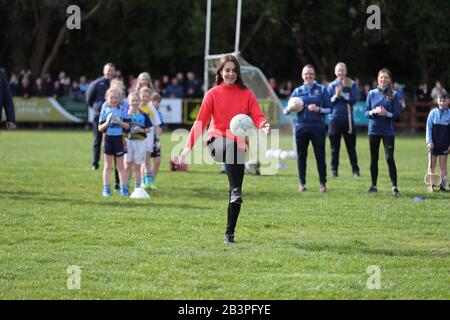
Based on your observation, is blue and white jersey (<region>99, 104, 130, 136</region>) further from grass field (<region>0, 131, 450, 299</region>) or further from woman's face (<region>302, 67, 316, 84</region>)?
woman's face (<region>302, 67, 316, 84</region>)

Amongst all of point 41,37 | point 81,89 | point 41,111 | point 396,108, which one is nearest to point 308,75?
point 396,108

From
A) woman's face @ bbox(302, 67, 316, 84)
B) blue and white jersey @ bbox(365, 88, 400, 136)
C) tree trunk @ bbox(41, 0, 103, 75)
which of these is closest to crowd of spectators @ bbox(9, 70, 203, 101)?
tree trunk @ bbox(41, 0, 103, 75)

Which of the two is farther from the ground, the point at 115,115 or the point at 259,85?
the point at 259,85

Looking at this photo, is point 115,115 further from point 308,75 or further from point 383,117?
point 383,117

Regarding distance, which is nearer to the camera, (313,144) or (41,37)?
(313,144)

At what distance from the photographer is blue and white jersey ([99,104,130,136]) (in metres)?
14.1

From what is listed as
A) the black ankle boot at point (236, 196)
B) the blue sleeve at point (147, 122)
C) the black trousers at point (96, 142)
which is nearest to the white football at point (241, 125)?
the black ankle boot at point (236, 196)

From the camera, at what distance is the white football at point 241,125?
373 inches

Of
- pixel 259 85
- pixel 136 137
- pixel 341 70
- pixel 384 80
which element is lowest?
pixel 136 137

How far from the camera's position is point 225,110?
9.86 meters

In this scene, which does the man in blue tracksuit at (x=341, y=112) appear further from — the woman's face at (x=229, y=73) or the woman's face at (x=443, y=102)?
the woman's face at (x=229, y=73)

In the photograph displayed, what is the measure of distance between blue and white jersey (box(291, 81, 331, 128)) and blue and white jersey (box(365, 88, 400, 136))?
2.91 ft

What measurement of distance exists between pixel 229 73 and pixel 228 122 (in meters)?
0.55
